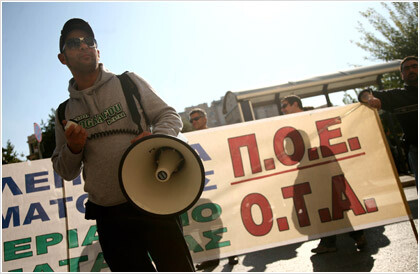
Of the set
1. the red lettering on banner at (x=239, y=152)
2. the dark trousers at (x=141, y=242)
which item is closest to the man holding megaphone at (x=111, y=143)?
the dark trousers at (x=141, y=242)

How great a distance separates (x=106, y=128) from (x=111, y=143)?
9 cm

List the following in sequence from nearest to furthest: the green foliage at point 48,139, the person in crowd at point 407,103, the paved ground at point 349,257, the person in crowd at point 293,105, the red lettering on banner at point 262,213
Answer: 1. the paved ground at point 349,257
2. the person in crowd at point 407,103
3. the red lettering on banner at point 262,213
4. the person in crowd at point 293,105
5. the green foliage at point 48,139

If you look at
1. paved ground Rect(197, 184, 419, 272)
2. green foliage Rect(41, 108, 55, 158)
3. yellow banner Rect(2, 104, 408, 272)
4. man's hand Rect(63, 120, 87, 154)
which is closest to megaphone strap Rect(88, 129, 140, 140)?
man's hand Rect(63, 120, 87, 154)

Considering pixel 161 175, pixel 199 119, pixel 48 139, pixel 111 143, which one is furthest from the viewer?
pixel 48 139

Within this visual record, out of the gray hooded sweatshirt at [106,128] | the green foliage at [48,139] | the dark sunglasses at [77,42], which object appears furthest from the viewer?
the green foliage at [48,139]

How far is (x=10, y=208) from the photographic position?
12.6 ft

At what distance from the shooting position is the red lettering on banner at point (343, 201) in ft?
12.4

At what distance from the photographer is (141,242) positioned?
1.73 metres

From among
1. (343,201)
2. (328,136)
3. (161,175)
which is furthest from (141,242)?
(328,136)

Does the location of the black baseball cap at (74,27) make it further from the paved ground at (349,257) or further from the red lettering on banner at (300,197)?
the paved ground at (349,257)

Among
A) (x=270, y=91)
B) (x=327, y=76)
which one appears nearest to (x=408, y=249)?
(x=270, y=91)

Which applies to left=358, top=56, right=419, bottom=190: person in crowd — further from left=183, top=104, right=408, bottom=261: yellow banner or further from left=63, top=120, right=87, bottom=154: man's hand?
left=63, top=120, right=87, bottom=154: man's hand

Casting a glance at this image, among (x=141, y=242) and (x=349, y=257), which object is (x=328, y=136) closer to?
(x=349, y=257)

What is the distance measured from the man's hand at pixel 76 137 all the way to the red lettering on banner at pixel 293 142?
8.67ft
